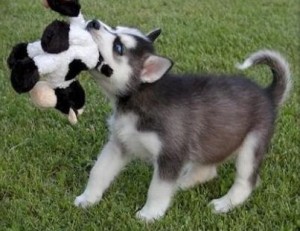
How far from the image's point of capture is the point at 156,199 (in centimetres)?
395

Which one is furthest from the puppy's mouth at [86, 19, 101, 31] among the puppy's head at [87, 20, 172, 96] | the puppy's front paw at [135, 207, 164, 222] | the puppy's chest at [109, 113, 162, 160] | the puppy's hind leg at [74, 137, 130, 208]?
the puppy's front paw at [135, 207, 164, 222]

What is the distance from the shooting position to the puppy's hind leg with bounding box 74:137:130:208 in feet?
13.8

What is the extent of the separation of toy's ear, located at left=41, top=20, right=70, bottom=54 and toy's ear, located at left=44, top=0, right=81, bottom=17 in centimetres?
14

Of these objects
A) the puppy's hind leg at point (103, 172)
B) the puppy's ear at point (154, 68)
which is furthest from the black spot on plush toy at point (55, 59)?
the puppy's hind leg at point (103, 172)

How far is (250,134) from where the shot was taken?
4191mm

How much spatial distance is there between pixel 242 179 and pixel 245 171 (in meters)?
0.06

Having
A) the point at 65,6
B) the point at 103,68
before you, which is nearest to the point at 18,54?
the point at 65,6

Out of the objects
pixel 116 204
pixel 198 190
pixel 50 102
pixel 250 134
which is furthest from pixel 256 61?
pixel 50 102

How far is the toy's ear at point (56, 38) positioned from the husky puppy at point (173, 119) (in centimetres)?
20

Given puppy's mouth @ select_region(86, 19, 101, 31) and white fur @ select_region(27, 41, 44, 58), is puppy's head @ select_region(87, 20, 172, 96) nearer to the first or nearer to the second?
puppy's mouth @ select_region(86, 19, 101, 31)

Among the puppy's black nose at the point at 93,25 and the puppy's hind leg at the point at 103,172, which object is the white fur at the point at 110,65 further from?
the puppy's hind leg at the point at 103,172

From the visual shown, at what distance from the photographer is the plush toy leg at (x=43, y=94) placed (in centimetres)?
337

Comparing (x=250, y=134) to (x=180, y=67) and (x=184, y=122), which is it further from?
(x=180, y=67)

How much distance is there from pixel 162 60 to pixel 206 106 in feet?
2.11
